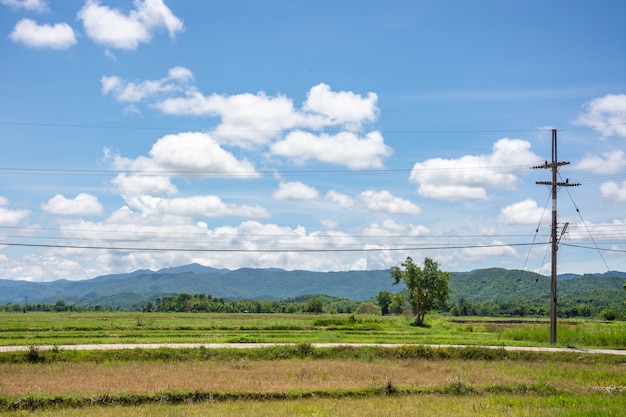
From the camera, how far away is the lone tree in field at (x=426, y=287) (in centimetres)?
7138

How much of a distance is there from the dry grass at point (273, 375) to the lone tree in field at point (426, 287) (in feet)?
121

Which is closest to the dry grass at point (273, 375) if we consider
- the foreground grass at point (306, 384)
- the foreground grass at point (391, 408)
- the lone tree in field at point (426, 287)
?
the foreground grass at point (306, 384)

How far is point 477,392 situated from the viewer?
2448 centimetres

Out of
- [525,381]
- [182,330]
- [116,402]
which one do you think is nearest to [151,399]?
[116,402]

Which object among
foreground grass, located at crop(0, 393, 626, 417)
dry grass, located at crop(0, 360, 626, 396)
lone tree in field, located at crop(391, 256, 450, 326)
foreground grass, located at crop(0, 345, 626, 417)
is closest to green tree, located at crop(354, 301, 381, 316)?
lone tree in field, located at crop(391, 256, 450, 326)

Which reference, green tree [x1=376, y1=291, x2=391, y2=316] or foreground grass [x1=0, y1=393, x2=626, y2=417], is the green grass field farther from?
green tree [x1=376, y1=291, x2=391, y2=316]

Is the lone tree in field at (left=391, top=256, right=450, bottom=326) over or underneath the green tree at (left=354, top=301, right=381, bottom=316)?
over

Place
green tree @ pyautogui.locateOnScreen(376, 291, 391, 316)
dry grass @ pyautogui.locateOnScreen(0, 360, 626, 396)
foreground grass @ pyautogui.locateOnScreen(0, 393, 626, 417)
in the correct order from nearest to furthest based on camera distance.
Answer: foreground grass @ pyautogui.locateOnScreen(0, 393, 626, 417)
dry grass @ pyautogui.locateOnScreen(0, 360, 626, 396)
green tree @ pyautogui.locateOnScreen(376, 291, 391, 316)

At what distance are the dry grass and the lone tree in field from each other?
36931mm

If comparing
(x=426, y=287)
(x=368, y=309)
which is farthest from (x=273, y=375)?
(x=368, y=309)

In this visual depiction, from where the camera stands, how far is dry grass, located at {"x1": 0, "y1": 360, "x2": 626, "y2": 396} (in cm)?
2394

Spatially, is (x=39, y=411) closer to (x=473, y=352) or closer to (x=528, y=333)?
(x=473, y=352)

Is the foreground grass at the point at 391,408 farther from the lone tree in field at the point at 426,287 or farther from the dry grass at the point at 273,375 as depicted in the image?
the lone tree in field at the point at 426,287

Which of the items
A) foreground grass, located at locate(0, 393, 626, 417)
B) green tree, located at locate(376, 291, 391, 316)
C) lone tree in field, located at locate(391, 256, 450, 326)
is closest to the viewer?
foreground grass, located at locate(0, 393, 626, 417)
